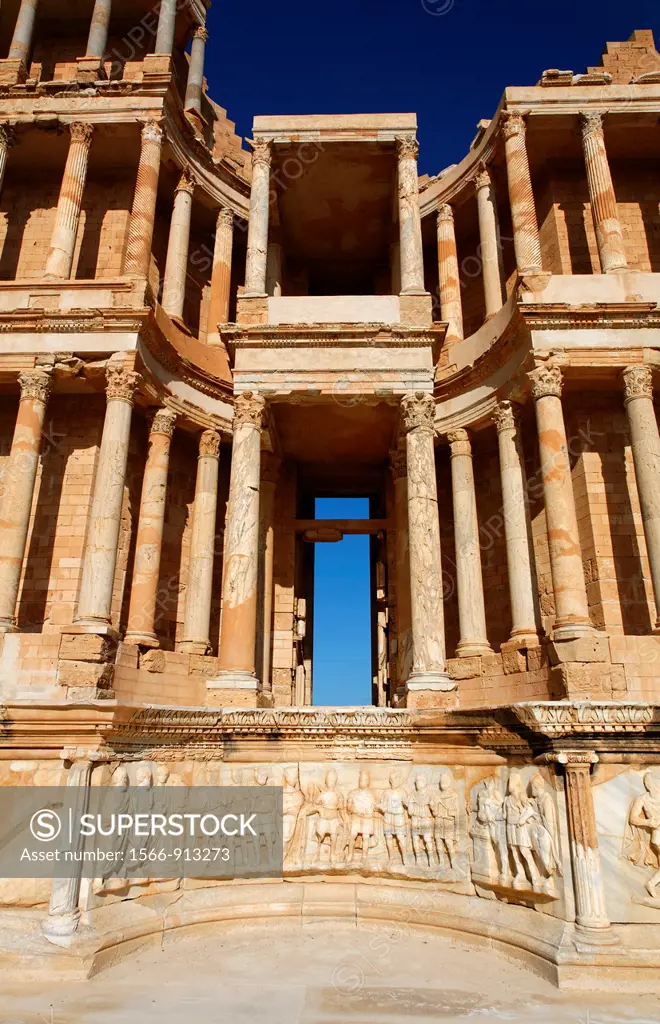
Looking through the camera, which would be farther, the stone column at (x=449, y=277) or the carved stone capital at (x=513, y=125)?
the stone column at (x=449, y=277)

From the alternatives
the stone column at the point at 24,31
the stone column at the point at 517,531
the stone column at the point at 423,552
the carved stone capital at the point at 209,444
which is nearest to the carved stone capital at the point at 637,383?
the stone column at the point at 517,531

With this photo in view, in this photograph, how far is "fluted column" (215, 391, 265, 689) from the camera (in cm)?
1245

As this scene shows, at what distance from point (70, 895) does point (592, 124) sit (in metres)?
19.8

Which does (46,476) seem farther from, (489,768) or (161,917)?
(489,768)

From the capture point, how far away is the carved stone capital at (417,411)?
13.7 metres

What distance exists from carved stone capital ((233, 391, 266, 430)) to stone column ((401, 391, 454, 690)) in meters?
3.06

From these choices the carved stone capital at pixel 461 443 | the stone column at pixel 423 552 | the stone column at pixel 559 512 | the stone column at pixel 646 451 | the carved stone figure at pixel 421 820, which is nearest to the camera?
the carved stone figure at pixel 421 820

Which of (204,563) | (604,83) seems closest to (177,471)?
(204,563)

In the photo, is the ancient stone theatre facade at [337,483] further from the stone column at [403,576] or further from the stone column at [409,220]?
the stone column at [403,576]

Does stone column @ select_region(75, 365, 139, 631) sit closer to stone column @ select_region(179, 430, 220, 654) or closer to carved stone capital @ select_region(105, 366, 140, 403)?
carved stone capital @ select_region(105, 366, 140, 403)

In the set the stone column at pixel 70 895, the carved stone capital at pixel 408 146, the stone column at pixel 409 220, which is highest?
the carved stone capital at pixel 408 146

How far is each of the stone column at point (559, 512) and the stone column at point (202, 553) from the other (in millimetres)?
8166

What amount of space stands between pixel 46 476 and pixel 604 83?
17665 millimetres

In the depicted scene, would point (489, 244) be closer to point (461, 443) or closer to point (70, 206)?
point (461, 443)
